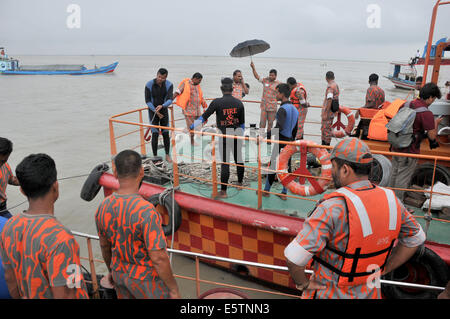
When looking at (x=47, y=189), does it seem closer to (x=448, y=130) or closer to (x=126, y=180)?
(x=126, y=180)

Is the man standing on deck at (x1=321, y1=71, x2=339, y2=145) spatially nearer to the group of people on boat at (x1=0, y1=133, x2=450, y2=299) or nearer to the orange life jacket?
the orange life jacket

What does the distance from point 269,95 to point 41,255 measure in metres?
5.81

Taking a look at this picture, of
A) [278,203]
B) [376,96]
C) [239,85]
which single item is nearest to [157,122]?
[239,85]

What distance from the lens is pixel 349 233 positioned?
165 centimetres

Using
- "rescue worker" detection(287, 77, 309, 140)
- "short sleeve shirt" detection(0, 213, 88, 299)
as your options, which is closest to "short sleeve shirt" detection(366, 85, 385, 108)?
"rescue worker" detection(287, 77, 309, 140)

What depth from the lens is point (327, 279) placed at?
1783mm

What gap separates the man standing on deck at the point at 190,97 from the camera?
6465 millimetres

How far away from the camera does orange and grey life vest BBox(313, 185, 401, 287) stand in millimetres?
1648

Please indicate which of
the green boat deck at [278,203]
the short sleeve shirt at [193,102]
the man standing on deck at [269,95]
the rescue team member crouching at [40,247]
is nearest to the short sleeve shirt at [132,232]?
the rescue team member crouching at [40,247]

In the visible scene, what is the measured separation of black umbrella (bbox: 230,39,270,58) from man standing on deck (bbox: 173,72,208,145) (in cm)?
91

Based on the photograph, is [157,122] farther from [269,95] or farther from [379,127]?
[379,127]

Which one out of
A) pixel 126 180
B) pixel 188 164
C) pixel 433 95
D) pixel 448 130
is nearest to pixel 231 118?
pixel 188 164

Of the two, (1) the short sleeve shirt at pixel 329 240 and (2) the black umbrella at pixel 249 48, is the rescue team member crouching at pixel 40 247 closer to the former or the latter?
(1) the short sleeve shirt at pixel 329 240

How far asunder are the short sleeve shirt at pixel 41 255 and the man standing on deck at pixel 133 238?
1.07 feet
